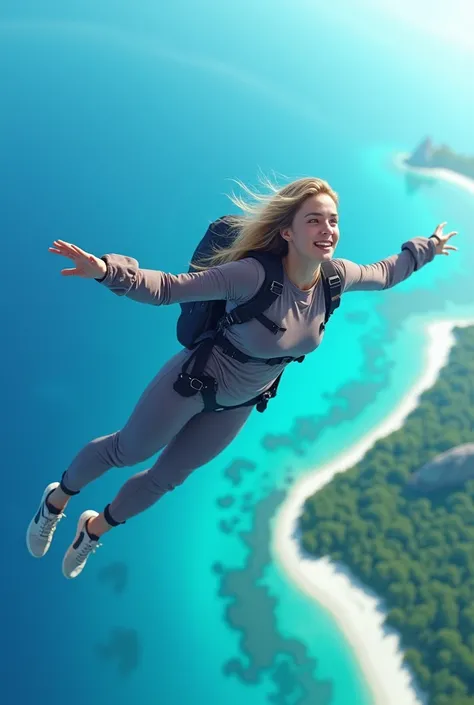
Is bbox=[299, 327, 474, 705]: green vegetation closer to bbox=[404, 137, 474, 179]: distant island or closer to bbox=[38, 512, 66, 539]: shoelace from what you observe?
bbox=[404, 137, 474, 179]: distant island

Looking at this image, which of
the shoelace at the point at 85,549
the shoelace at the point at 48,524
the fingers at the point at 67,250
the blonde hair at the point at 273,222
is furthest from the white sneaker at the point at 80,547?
the fingers at the point at 67,250

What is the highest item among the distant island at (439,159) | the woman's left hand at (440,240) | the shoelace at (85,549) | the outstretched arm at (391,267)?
the distant island at (439,159)

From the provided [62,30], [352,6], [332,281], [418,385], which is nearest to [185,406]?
[332,281]

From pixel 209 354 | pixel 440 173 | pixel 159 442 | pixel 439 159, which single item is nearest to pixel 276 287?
pixel 209 354

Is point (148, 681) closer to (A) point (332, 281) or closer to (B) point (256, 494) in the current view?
(B) point (256, 494)

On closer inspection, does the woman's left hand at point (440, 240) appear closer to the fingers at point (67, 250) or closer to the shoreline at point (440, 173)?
the fingers at point (67, 250)

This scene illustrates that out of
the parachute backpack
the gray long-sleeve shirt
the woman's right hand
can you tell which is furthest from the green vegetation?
the woman's right hand
